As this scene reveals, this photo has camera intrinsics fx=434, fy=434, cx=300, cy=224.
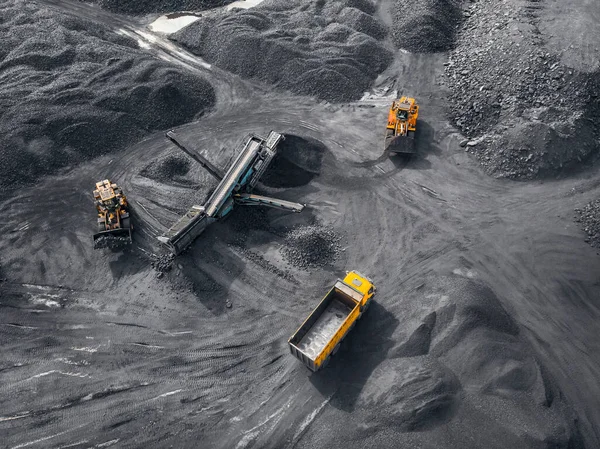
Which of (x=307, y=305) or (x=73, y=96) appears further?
(x=73, y=96)

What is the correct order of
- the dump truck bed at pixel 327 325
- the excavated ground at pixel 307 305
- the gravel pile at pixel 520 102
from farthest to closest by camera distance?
the gravel pile at pixel 520 102
the dump truck bed at pixel 327 325
the excavated ground at pixel 307 305

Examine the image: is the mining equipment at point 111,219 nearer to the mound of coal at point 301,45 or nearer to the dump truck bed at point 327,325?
the dump truck bed at point 327,325

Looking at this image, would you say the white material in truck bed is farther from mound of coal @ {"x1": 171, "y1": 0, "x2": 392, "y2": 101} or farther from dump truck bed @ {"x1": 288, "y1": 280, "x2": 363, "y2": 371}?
mound of coal @ {"x1": 171, "y1": 0, "x2": 392, "y2": 101}

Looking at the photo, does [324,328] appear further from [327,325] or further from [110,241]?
[110,241]

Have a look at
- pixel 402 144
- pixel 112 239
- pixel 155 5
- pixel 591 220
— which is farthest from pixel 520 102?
pixel 155 5

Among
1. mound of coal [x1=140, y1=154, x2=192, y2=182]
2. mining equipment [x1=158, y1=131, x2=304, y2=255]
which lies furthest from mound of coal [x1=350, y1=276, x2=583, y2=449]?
mound of coal [x1=140, y1=154, x2=192, y2=182]

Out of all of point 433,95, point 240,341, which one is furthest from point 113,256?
point 433,95

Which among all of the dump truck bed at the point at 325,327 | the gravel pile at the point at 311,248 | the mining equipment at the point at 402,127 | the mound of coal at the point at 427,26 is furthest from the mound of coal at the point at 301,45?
the dump truck bed at the point at 325,327
